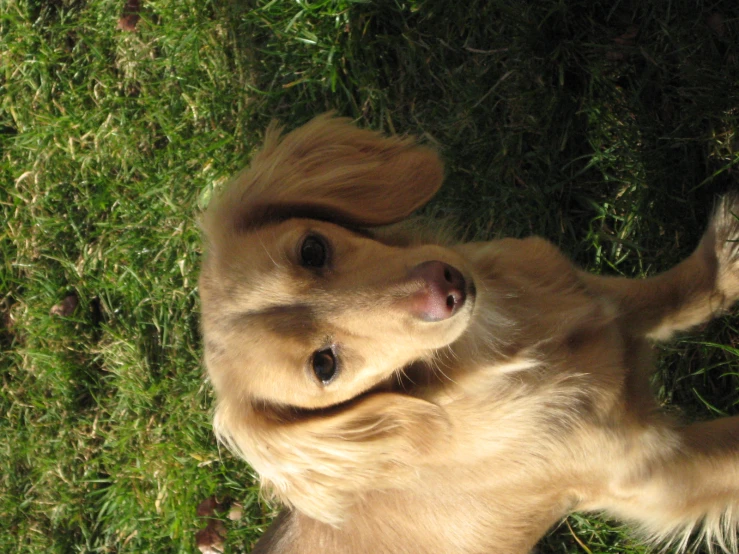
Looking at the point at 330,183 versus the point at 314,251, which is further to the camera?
the point at 330,183

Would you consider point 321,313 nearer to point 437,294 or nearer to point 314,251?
point 314,251

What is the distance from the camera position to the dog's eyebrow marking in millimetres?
2463

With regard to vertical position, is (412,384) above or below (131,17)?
below

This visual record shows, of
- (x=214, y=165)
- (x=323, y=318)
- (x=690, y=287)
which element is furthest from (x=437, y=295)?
(x=214, y=165)

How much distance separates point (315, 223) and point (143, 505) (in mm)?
2696

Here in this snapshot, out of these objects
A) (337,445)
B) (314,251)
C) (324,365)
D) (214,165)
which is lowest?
(214,165)

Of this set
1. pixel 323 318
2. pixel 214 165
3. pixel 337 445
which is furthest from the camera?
pixel 214 165

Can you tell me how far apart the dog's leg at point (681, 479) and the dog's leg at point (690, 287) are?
0.50 meters

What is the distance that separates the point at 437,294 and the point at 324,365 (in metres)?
0.54

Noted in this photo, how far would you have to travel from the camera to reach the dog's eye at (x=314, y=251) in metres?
2.61

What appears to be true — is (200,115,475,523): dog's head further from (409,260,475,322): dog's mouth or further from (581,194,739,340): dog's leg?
(581,194,739,340): dog's leg

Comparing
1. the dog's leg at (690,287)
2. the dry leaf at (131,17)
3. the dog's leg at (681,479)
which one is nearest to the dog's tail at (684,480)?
the dog's leg at (681,479)

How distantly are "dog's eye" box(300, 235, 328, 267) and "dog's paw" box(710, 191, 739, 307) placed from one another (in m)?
1.81

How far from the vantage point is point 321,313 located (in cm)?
248
